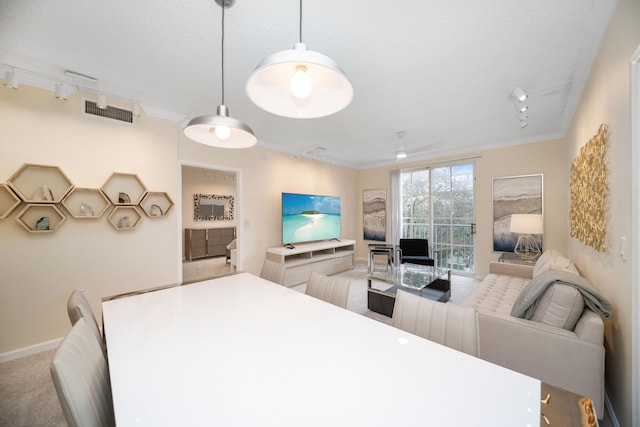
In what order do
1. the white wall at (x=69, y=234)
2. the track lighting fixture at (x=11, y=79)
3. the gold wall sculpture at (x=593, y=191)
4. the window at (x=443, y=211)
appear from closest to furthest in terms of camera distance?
the gold wall sculpture at (x=593, y=191) → the track lighting fixture at (x=11, y=79) → the white wall at (x=69, y=234) → the window at (x=443, y=211)

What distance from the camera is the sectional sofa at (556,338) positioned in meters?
1.40

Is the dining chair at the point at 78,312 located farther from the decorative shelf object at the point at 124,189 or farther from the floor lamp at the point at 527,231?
A: the floor lamp at the point at 527,231

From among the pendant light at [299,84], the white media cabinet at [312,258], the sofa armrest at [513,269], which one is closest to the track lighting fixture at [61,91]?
the pendant light at [299,84]

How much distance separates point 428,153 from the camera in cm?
503

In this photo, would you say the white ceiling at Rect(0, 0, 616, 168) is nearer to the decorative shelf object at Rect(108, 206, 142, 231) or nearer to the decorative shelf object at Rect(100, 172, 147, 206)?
the decorative shelf object at Rect(100, 172, 147, 206)

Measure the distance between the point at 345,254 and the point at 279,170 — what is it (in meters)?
2.27

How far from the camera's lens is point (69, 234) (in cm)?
249

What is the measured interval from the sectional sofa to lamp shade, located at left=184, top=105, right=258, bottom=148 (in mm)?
2086

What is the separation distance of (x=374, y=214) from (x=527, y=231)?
307 cm

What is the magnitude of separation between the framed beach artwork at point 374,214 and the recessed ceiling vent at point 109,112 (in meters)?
4.90

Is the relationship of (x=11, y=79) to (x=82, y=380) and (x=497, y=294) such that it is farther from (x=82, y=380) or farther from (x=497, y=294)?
(x=497, y=294)

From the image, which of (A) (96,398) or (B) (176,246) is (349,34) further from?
(B) (176,246)

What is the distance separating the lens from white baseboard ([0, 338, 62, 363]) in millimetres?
2172

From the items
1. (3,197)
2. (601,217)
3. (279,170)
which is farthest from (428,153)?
(3,197)
